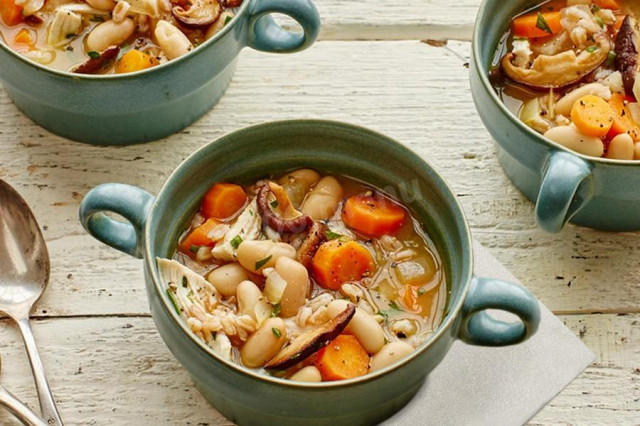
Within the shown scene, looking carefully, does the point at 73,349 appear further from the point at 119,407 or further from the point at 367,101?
the point at 367,101

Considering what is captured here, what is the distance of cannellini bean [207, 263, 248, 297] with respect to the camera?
1553 mm

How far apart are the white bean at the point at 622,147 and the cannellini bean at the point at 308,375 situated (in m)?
0.64

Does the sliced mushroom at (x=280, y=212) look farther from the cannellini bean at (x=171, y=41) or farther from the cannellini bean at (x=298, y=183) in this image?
the cannellini bean at (x=171, y=41)

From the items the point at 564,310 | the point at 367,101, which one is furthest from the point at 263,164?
the point at 564,310

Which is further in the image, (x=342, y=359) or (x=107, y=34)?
(x=107, y=34)

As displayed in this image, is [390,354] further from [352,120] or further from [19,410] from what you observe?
[352,120]

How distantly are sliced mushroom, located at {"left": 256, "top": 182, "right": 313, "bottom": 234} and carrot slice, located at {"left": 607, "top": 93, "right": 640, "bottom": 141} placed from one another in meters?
0.54

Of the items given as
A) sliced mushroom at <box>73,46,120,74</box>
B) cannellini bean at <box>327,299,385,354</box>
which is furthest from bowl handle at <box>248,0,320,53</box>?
cannellini bean at <box>327,299,385,354</box>

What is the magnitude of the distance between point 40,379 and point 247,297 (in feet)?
1.20

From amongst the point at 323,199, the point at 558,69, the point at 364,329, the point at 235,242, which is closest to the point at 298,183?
the point at 323,199

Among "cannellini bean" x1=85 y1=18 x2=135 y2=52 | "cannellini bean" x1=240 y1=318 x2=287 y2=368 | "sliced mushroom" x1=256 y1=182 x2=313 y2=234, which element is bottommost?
"cannellini bean" x1=240 y1=318 x2=287 y2=368

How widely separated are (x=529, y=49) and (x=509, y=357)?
57cm

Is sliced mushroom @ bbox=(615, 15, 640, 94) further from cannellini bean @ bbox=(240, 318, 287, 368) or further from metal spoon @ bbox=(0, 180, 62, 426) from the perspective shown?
metal spoon @ bbox=(0, 180, 62, 426)

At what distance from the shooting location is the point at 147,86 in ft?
5.87
